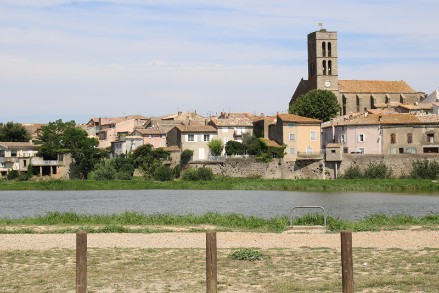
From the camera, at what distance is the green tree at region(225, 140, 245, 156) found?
84125mm

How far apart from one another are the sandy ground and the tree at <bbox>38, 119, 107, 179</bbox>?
6143cm

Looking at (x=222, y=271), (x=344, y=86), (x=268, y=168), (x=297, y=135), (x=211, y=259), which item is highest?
(x=344, y=86)

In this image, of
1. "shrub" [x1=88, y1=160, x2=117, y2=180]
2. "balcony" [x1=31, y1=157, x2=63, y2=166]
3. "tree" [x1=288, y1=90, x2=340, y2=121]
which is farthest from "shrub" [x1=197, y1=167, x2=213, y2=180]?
"tree" [x1=288, y1=90, x2=340, y2=121]

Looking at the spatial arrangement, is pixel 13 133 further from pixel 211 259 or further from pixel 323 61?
pixel 211 259

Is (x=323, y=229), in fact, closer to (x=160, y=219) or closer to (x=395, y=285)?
(x=160, y=219)

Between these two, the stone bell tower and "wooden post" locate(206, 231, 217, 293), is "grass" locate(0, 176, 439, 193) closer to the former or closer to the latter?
the stone bell tower

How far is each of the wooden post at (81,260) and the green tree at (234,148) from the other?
2836 inches

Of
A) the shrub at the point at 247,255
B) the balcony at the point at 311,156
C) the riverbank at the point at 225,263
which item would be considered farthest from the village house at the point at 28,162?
the shrub at the point at 247,255

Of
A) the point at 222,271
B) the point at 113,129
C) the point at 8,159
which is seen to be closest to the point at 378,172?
the point at 113,129

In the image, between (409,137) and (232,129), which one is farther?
(232,129)

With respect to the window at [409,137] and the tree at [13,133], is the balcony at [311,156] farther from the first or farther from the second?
the tree at [13,133]

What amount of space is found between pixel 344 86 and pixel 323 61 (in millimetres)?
5285

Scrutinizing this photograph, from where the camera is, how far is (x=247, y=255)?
1814cm

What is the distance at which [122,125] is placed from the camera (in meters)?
106
